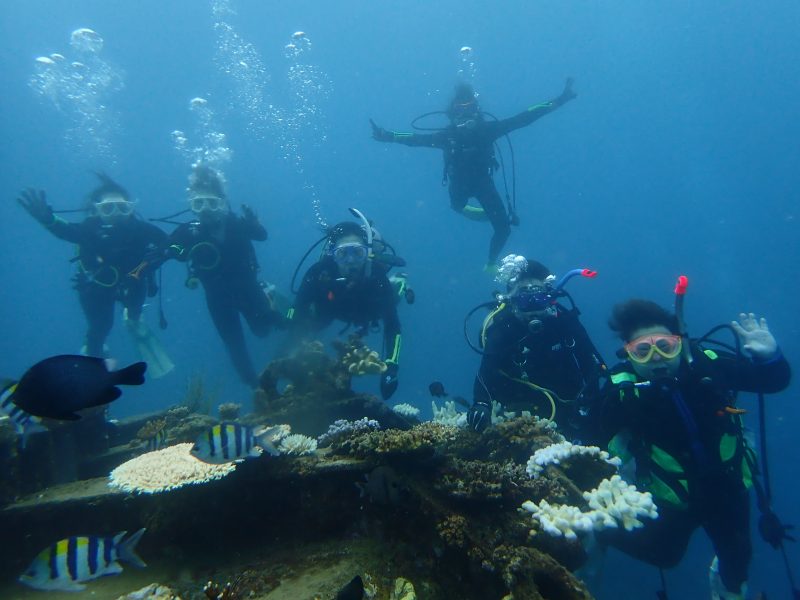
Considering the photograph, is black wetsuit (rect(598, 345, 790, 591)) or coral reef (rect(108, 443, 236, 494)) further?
black wetsuit (rect(598, 345, 790, 591))

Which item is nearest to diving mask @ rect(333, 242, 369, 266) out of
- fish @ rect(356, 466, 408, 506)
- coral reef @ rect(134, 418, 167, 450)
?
coral reef @ rect(134, 418, 167, 450)

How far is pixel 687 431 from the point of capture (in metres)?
5.46

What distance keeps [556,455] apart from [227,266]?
8.63 m

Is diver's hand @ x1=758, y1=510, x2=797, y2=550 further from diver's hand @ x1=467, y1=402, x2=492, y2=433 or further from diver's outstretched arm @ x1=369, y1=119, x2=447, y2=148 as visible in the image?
diver's outstretched arm @ x1=369, y1=119, x2=447, y2=148

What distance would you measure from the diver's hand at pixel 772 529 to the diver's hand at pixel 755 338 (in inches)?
74.4

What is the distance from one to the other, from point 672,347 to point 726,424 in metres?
1.13

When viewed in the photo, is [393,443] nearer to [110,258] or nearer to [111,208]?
[110,258]

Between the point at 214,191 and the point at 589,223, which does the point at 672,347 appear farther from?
the point at 589,223

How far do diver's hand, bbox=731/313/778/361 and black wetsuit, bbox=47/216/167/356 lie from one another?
11176 mm

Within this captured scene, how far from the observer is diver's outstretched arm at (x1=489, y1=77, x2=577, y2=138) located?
13.0 metres

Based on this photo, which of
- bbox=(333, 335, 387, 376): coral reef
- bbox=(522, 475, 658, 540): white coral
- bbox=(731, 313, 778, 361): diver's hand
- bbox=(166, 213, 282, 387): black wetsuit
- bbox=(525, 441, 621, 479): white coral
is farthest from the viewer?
bbox=(166, 213, 282, 387): black wetsuit

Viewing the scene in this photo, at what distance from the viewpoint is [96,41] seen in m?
33.9

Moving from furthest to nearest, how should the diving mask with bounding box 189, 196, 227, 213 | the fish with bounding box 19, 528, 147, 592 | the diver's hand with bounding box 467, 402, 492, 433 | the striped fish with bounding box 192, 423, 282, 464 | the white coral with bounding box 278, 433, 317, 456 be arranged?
1. the diving mask with bounding box 189, 196, 227, 213
2. the diver's hand with bounding box 467, 402, 492, 433
3. the white coral with bounding box 278, 433, 317, 456
4. the striped fish with bounding box 192, 423, 282, 464
5. the fish with bounding box 19, 528, 147, 592

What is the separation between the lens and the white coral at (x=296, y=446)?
14.6 ft
